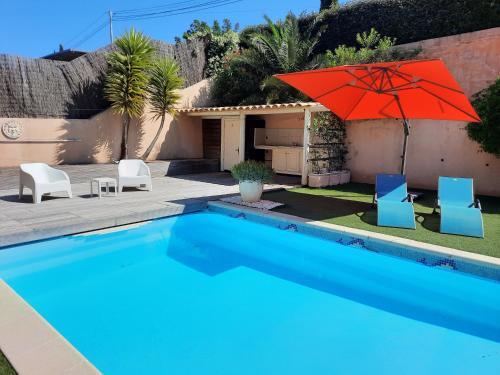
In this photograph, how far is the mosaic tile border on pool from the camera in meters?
5.18

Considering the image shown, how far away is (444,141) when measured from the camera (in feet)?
37.0

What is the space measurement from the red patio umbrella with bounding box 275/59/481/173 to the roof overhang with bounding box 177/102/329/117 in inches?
92.5

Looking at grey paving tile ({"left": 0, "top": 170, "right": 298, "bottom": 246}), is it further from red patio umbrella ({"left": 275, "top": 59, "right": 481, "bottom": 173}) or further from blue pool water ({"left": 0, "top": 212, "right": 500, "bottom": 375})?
red patio umbrella ({"left": 275, "top": 59, "right": 481, "bottom": 173})

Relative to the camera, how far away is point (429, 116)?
8352 mm

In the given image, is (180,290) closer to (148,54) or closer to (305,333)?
(305,333)

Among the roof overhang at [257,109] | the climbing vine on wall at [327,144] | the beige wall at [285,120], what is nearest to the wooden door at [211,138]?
the roof overhang at [257,109]

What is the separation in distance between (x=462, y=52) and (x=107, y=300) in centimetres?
1201

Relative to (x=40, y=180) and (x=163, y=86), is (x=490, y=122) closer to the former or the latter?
(x=163, y=86)

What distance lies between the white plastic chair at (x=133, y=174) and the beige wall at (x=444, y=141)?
7388 mm

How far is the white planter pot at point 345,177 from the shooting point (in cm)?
1269

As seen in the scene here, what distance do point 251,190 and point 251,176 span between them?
34cm

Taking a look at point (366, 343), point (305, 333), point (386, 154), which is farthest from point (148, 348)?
point (386, 154)

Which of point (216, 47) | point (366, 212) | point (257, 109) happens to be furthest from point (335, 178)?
point (216, 47)

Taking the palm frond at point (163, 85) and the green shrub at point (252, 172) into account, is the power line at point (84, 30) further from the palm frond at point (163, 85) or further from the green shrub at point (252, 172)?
the green shrub at point (252, 172)
